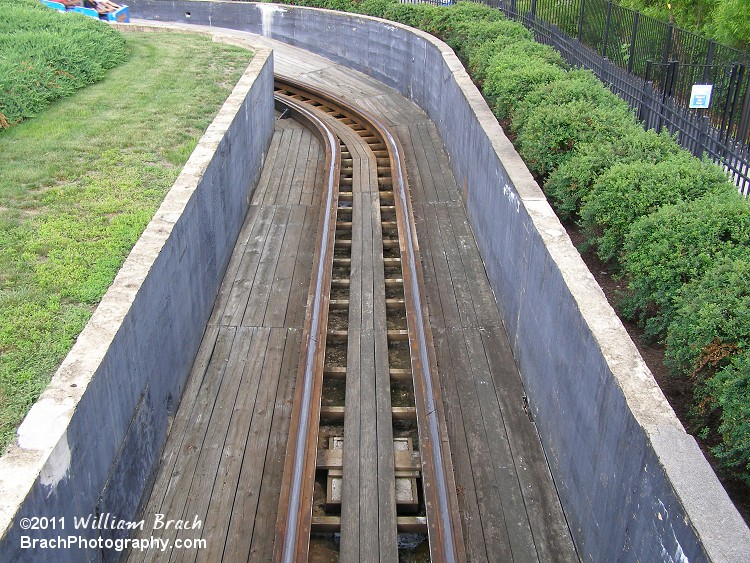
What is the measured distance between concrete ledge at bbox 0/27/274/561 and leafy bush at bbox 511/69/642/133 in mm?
3820

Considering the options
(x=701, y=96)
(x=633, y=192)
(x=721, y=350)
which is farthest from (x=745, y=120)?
(x=721, y=350)

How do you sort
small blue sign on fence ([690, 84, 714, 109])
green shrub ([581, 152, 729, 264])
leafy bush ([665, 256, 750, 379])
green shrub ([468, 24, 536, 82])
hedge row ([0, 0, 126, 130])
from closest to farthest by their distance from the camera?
leafy bush ([665, 256, 750, 379]) → green shrub ([581, 152, 729, 264]) → small blue sign on fence ([690, 84, 714, 109]) → hedge row ([0, 0, 126, 130]) → green shrub ([468, 24, 536, 82])

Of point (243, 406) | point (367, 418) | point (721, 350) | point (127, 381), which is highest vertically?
point (721, 350)

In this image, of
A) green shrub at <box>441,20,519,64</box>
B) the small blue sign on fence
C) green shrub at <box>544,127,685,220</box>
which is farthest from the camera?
green shrub at <box>441,20,519,64</box>

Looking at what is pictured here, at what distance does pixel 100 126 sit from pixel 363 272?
4.10 m

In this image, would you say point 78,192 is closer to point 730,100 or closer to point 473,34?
point 730,100

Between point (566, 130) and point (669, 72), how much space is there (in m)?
2.47

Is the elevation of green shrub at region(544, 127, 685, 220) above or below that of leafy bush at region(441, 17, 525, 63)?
below

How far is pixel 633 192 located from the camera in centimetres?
635

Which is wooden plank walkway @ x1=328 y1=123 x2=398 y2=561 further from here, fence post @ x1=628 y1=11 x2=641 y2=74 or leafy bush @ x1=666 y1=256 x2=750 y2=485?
fence post @ x1=628 y1=11 x2=641 y2=74

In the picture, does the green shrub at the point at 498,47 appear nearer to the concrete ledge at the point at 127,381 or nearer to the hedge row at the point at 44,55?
the concrete ledge at the point at 127,381

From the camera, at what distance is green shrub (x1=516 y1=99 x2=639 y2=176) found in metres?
7.98

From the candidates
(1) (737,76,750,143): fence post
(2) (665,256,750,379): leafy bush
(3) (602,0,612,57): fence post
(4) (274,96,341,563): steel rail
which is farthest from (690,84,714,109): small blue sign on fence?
(4) (274,96,341,563): steel rail

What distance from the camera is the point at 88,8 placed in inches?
769
